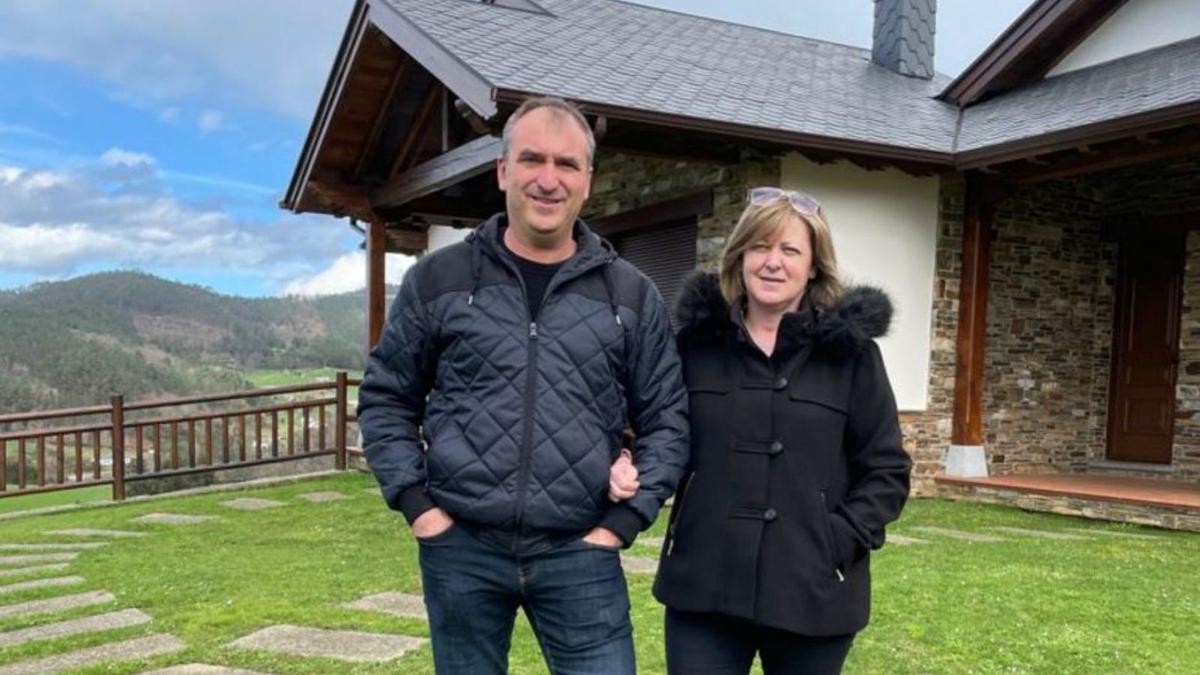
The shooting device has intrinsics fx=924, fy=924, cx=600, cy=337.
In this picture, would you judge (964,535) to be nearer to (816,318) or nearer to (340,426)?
Answer: (816,318)

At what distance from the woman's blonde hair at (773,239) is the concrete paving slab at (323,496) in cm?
659

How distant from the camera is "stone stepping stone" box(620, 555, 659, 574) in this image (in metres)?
4.63

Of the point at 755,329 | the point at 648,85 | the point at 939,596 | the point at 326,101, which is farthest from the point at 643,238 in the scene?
the point at 755,329

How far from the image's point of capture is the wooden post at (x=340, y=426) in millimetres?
10086

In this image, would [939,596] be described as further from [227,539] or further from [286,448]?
[286,448]

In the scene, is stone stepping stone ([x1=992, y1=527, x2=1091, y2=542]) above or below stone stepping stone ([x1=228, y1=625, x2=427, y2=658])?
below

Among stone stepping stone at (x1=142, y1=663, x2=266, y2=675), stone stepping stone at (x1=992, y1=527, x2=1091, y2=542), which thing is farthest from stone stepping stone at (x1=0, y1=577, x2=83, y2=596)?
stone stepping stone at (x1=992, y1=527, x2=1091, y2=542)

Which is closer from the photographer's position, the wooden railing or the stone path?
the stone path

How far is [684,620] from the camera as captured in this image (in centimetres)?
185

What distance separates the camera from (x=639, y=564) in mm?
4809

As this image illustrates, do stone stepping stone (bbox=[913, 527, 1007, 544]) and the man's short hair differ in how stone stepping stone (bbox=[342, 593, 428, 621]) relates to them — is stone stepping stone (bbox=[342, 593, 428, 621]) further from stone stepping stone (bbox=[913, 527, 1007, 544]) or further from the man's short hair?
stone stepping stone (bbox=[913, 527, 1007, 544])

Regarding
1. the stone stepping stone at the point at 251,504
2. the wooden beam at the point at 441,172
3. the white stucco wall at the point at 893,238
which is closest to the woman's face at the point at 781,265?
the wooden beam at the point at 441,172

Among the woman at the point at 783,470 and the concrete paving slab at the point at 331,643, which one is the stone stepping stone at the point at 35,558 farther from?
the woman at the point at 783,470

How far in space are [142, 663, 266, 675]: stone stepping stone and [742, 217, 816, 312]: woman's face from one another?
2317 millimetres
